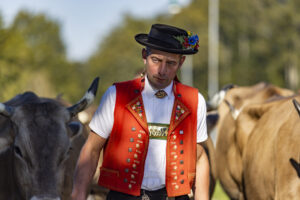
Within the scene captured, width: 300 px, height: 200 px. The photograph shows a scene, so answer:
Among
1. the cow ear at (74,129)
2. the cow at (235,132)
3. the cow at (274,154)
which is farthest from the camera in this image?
the cow at (235,132)

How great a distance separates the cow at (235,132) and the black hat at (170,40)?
3748 millimetres

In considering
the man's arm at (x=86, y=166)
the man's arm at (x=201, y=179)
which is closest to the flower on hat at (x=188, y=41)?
the man's arm at (x=201, y=179)

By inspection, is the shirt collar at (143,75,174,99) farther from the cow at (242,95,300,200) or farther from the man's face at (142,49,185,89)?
the cow at (242,95,300,200)

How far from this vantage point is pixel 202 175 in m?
4.27

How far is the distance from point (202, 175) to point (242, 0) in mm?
64503

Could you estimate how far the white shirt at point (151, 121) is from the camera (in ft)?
13.6

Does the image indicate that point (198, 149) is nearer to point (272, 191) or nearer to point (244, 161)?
point (272, 191)

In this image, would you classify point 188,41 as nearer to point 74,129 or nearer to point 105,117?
point 105,117

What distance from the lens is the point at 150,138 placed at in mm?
4164

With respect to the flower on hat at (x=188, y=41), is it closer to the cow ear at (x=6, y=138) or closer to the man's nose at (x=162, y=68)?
the man's nose at (x=162, y=68)

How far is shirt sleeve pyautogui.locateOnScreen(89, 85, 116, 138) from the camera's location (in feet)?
13.6

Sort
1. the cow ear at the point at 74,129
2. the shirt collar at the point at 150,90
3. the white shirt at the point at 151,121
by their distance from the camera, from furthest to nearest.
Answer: the cow ear at the point at 74,129 → the shirt collar at the point at 150,90 → the white shirt at the point at 151,121

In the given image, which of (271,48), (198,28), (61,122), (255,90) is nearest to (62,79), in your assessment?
(198,28)

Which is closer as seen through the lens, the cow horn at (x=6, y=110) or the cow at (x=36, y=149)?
the cow at (x=36, y=149)
